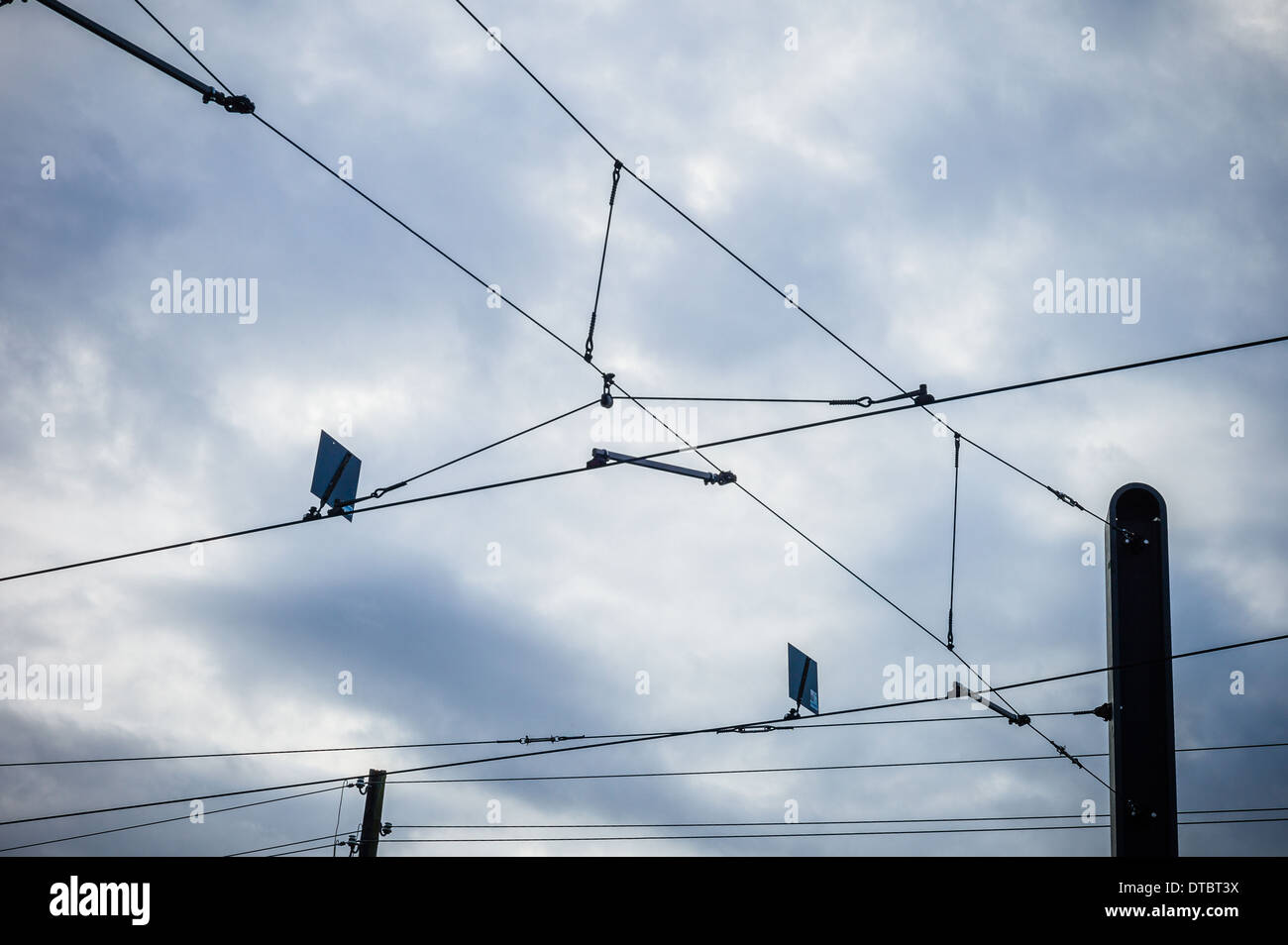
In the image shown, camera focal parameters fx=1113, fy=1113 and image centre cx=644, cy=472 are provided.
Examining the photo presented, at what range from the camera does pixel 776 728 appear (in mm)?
16891

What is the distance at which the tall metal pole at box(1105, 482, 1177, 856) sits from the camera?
36.2 ft

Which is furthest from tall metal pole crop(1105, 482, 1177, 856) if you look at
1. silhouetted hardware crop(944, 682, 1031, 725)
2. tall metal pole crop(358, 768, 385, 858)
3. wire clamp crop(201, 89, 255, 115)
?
tall metal pole crop(358, 768, 385, 858)

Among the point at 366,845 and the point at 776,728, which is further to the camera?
the point at 366,845

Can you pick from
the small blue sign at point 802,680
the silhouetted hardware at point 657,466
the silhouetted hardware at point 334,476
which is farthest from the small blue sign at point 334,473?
the small blue sign at point 802,680

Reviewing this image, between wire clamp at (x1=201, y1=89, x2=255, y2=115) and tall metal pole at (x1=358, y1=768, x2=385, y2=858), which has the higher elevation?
wire clamp at (x1=201, y1=89, x2=255, y2=115)

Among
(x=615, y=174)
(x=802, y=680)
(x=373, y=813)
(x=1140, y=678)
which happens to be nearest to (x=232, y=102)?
(x=615, y=174)

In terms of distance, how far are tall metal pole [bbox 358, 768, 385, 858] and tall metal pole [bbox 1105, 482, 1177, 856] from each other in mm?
17066

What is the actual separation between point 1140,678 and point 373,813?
57.9 feet

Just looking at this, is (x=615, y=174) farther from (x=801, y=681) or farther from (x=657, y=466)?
(x=801, y=681)

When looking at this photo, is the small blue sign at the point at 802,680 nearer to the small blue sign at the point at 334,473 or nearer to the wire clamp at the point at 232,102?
the small blue sign at the point at 334,473

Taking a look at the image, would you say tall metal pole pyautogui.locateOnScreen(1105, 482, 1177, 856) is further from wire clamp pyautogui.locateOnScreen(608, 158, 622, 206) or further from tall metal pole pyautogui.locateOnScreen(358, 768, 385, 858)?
tall metal pole pyautogui.locateOnScreen(358, 768, 385, 858)
